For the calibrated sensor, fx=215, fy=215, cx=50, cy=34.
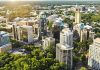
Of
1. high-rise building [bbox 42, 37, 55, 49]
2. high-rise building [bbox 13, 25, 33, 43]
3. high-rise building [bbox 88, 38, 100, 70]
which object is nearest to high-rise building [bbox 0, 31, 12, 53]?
high-rise building [bbox 13, 25, 33, 43]

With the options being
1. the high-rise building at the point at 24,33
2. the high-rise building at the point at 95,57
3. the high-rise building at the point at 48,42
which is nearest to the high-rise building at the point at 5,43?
the high-rise building at the point at 24,33

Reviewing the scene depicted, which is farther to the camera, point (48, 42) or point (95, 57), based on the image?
point (48, 42)

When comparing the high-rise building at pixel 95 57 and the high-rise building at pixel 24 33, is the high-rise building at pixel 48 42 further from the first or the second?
the high-rise building at pixel 95 57

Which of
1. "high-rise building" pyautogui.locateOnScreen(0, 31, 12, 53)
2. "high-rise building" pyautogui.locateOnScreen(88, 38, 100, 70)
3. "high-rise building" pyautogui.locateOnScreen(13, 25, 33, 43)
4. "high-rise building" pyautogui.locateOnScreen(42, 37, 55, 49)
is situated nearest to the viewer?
"high-rise building" pyautogui.locateOnScreen(88, 38, 100, 70)

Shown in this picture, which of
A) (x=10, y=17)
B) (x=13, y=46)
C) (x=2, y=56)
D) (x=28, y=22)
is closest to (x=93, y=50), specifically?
(x=2, y=56)

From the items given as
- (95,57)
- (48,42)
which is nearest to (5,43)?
(48,42)

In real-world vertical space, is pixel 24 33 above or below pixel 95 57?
above

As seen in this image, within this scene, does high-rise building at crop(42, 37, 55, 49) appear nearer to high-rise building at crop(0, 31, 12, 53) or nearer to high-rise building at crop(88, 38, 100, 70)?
high-rise building at crop(0, 31, 12, 53)

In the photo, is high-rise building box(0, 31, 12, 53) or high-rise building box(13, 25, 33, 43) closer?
high-rise building box(0, 31, 12, 53)

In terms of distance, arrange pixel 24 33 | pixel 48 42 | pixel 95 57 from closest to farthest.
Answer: pixel 95 57, pixel 48 42, pixel 24 33

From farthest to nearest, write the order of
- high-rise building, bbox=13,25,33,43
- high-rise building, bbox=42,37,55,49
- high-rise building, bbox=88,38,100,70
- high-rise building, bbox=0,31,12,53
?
high-rise building, bbox=13,25,33,43 < high-rise building, bbox=42,37,55,49 < high-rise building, bbox=0,31,12,53 < high-rise building, bbox=88,38,100,70

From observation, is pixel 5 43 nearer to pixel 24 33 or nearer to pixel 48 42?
pixel 24 33

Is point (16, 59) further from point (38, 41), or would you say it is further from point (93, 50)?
point (38, 41)
